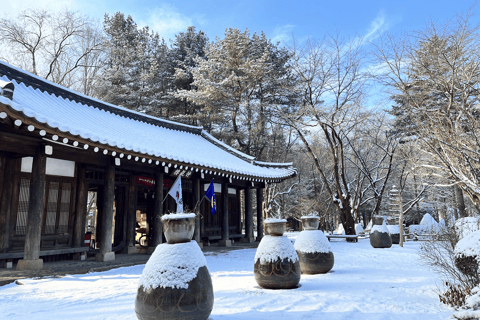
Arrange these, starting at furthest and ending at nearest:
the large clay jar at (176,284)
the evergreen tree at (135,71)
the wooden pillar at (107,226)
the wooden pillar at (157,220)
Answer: the evergreen tree at (135,71)
the wooden pillar at (157,220)
the wooden pillar at (107,226)
the large clay jar at (176,284)

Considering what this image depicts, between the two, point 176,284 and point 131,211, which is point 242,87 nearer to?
point 131,211

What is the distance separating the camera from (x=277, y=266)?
5738 mm

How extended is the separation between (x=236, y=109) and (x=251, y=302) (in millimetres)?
19062

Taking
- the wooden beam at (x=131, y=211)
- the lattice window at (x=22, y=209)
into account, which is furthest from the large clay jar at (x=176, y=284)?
the wooden beam at (x=131, y=211)

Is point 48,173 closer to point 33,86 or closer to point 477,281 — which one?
point 33,86

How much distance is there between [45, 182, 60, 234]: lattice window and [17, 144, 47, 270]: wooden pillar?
49.6 inches

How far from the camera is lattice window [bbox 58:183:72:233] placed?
884 centimetres

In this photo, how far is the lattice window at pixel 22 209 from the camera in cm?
804

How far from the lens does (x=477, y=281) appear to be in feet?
14.7

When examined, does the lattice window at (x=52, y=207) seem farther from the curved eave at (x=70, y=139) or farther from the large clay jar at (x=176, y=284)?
the large clay jar at (x=176, y=284)

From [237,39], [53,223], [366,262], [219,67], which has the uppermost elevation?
[237,39]

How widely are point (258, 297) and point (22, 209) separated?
6.75 meters

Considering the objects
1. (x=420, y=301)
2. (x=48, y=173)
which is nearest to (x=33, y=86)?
(x=48, y=173)

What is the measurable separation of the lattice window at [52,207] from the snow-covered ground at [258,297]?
2.32m
